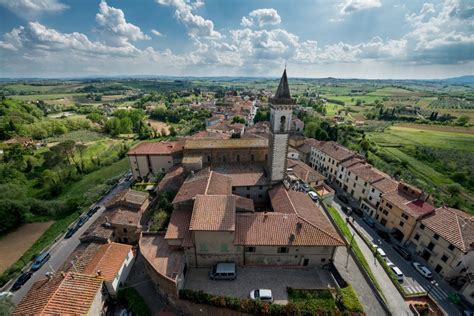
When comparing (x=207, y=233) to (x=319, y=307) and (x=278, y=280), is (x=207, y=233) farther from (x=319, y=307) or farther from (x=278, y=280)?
(x=319, y=307)

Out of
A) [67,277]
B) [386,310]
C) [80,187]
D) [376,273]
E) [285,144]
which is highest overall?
[285,144]

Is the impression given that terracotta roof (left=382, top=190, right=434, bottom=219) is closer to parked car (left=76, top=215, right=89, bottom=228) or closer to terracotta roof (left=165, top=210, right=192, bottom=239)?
terracotta roof (left=165, top=210, right=192, bottom=239)

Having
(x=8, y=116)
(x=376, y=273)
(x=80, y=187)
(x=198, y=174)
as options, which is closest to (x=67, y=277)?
(x=198, y=174)

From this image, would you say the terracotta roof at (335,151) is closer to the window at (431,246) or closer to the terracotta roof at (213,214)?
Result: the window at (431,246)

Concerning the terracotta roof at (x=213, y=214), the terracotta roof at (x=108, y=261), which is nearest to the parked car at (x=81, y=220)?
the terracotta roof at (x=108, y=261)

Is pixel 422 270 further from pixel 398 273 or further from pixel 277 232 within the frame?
pixel 277 232

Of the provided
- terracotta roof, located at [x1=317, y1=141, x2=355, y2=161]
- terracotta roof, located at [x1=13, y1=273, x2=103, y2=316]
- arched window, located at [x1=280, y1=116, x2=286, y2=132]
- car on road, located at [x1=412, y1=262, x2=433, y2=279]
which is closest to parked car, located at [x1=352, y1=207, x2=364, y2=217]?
car on road, located at [x1=412, y1=262, x2=433, y2=279]

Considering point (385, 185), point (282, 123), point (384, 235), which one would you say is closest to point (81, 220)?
point (282, 123)
